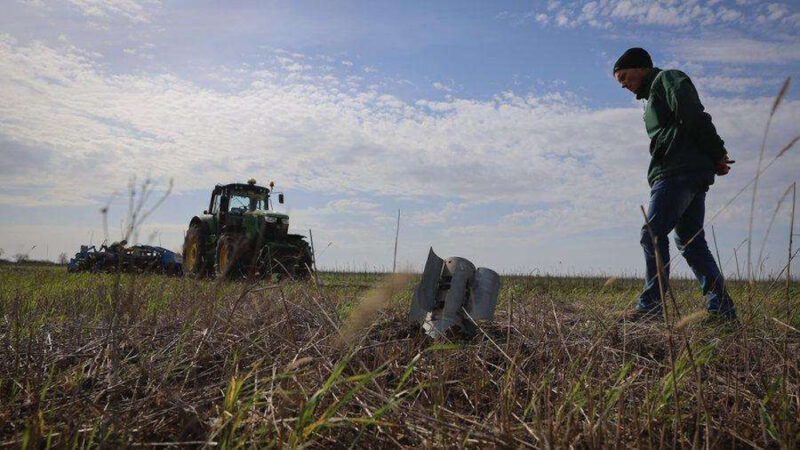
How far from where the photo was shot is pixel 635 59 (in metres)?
4.24

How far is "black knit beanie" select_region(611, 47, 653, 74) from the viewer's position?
13.9 feet

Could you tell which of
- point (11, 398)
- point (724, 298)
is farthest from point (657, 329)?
point (11, 398)

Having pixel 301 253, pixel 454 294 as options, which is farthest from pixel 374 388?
pixel 301 253

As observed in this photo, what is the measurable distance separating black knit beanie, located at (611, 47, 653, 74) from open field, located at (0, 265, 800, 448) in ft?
6.95

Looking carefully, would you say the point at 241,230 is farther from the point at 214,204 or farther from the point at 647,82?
the point at 647,82

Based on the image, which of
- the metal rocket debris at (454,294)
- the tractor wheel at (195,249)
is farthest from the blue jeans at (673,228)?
the tractor wheel at (195,249)

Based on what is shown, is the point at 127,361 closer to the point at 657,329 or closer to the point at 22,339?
the point at 22,339

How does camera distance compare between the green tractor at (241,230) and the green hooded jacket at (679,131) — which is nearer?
the green hooded jacket at (679,131)

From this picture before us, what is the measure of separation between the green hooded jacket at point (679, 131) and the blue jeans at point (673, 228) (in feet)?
0.27

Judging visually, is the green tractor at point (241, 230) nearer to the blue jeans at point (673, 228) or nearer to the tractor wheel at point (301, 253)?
the tractor wheel at point (301, 253)

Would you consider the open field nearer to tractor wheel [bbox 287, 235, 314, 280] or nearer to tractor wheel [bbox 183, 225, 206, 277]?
tractor wheel [bbox 287, 235, 314, 280]

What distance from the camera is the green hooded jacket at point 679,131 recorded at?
383 cm

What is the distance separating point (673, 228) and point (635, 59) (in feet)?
4.29

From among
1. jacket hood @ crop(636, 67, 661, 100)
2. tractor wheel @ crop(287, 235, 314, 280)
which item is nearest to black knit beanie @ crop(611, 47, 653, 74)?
jacket hood @ crop(636, 67, 661, 100)
